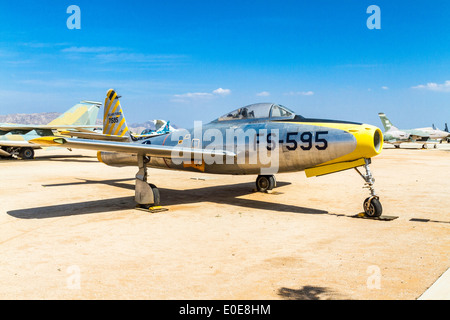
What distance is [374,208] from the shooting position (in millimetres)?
8570

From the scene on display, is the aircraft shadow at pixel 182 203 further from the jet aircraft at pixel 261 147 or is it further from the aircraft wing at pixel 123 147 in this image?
the aircraft wing at pixel 123 147

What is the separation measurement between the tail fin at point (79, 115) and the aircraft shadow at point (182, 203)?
21.5 metres

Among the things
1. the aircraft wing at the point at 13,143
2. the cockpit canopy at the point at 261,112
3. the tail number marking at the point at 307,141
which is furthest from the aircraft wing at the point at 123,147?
the aircraft wing at the point at 13,143

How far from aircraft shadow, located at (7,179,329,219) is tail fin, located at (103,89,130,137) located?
249 centimetres

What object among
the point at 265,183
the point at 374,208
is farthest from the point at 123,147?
the point at 374,208

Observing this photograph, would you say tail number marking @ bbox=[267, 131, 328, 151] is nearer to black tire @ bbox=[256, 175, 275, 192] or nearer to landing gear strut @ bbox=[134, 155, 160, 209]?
black tire @ bbox=[256, 175, 275, 192]

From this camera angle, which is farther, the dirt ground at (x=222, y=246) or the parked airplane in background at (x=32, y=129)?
the parked airplane in background at (x=32, y=129)

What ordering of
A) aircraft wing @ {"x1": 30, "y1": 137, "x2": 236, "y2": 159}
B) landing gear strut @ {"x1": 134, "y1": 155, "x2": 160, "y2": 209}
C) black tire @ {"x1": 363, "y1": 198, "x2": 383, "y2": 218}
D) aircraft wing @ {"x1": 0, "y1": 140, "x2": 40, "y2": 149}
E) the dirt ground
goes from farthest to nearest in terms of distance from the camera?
aircraft wing @ {"x1": 0, "y1": 140, "x2": 40, "y2": 149}, landing gear strut @ {"x1": 134, "y1": 155, "x2": 160, "y2": 209}, black tire @ {"x1": 363, "y1": 198, "x2": 383, "y2": 218}, aircraft wing @ {"x1": 30, "y1": 137, "x2": 236, "y2": 159}, the dirt ground

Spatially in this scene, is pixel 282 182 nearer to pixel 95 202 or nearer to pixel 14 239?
pixel 95 202

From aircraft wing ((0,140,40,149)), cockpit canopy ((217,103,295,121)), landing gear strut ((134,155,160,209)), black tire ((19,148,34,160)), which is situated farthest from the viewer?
black tire ((19,148,34,160))

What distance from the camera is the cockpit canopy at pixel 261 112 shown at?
10366 mm

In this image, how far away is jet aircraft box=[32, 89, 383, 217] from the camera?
862 cm

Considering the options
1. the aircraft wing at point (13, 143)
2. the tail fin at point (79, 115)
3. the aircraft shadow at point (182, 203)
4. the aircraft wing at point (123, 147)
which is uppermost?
the tail fin at point (79, 115)

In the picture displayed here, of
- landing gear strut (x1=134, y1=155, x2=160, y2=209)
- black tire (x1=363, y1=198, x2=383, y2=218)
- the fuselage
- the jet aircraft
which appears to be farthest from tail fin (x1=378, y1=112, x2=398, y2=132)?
landing gear strut (x1=134, y1=155, x2=160, y2=209)
